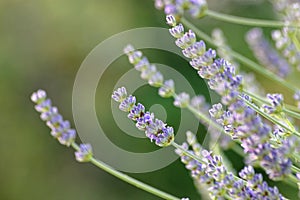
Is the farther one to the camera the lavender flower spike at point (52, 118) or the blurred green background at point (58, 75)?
the blurred green background at point (58, 75)

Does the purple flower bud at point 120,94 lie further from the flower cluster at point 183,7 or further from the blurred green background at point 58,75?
the blurred green background at point 58,75

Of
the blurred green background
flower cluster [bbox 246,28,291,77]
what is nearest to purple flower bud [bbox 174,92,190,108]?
flower cluster [bbox 246,28,291,77]

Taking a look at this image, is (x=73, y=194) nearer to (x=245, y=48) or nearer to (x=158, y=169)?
(x=158, y=169)

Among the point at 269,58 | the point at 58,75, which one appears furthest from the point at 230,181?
the point at 58,75

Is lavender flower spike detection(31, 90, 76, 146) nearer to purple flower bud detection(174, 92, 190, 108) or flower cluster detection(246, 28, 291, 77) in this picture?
purple flower bud detection(174, 92, 190, 108)

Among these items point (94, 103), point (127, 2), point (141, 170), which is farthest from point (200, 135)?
point (127, 2)

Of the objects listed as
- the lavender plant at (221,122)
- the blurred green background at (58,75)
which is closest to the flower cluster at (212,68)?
the lavender plant at (221,122)

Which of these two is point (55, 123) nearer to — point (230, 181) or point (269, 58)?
point (230, 181)
